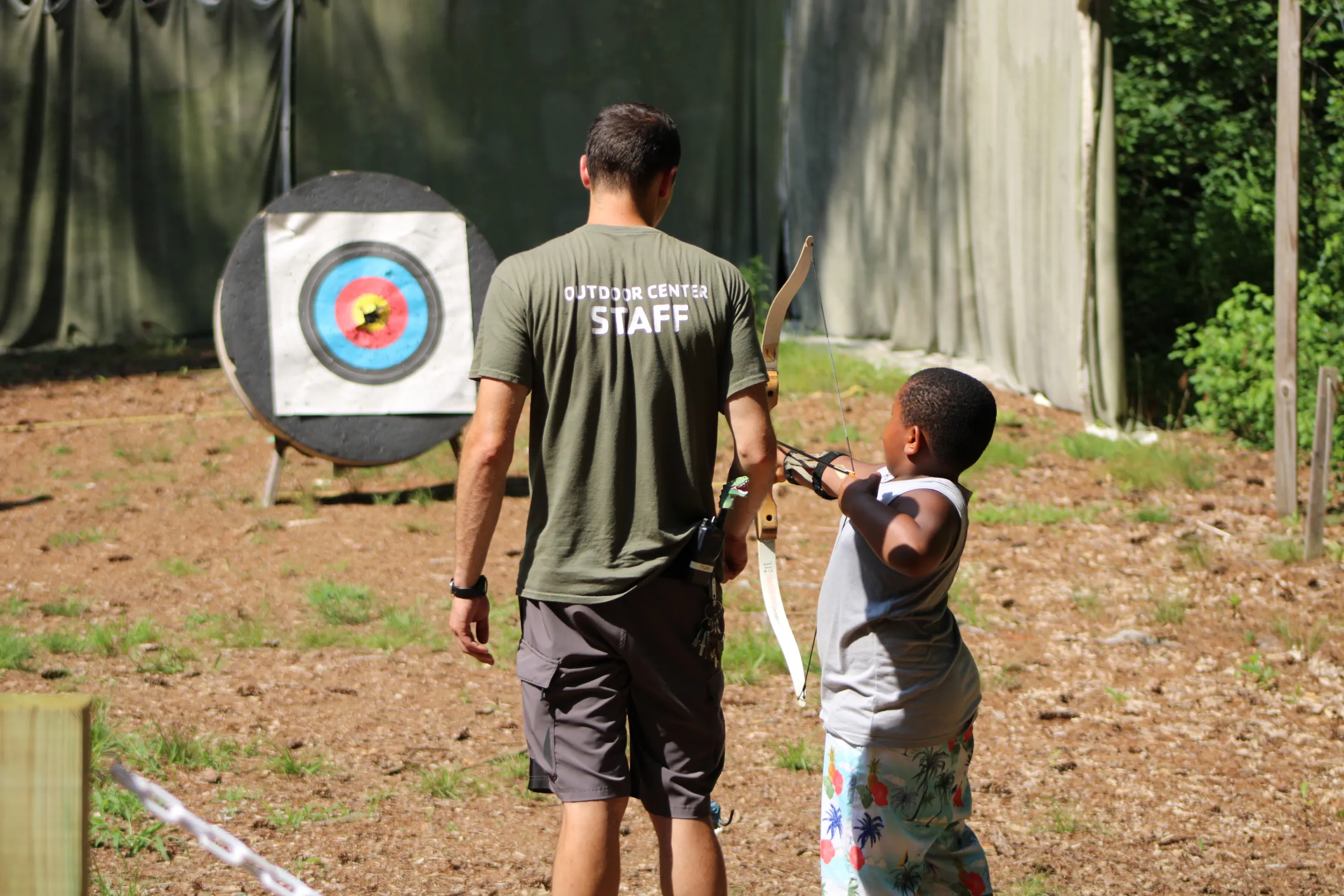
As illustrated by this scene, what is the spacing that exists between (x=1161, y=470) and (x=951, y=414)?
4849 millimetres

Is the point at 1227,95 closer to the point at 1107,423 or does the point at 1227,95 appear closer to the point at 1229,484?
the point at 1107,423

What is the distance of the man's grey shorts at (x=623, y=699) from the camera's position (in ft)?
7.75

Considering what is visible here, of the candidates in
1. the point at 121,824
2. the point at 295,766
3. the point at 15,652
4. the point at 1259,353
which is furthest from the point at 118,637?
the point at 1259,353

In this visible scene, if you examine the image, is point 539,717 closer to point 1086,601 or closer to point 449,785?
point 449,785

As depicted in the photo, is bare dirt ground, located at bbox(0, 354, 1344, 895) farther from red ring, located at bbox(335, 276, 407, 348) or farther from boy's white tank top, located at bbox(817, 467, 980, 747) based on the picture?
boy's white tank top, located at bbox(817, 467, 980, 747)

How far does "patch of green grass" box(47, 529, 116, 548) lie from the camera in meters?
5.74

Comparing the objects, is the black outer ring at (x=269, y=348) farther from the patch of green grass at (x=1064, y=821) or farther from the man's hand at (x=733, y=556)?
the man's hand at (x=733, y=556)

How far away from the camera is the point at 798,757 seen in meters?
3.79

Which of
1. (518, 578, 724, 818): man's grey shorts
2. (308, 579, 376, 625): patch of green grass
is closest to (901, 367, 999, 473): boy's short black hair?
(518, 578, 724, 818): man's grey shorts

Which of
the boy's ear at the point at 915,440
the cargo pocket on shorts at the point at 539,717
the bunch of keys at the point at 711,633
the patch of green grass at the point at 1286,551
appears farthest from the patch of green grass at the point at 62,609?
the patch of green grass at the point at 1286,551

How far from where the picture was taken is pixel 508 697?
4246 mm

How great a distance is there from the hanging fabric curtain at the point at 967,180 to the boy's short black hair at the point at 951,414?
5.71 metres

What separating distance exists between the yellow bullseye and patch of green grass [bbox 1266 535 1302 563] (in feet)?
13.2

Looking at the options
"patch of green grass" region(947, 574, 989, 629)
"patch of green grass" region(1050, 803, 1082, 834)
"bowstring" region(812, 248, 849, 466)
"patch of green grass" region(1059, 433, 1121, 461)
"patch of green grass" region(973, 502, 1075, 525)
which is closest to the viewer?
"bowstring" region(812, 248, 849, 466)
